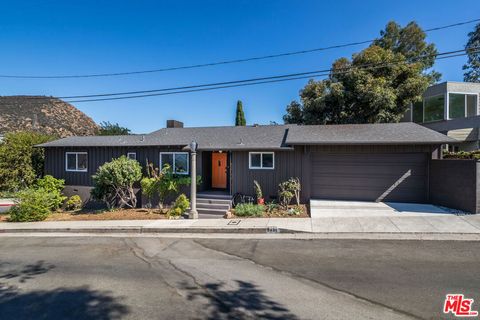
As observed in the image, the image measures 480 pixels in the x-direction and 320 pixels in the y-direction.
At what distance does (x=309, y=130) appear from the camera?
14.3 meters

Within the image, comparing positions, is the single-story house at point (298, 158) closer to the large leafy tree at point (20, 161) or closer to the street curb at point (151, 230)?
the large leafy tree at point (20, 161)

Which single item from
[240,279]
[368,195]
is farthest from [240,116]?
[240,279]

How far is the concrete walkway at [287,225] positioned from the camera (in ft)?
27.0

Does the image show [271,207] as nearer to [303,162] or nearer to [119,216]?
[303,162]

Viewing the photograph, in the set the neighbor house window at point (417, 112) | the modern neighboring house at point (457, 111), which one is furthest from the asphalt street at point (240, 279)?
the neighbor house window at point (417, 112)

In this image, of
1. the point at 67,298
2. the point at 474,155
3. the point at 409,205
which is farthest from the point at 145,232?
the point at 474,155

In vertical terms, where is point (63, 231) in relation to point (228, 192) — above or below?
below

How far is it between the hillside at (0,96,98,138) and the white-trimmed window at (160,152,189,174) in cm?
1760

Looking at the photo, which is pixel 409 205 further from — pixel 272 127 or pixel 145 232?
pixel 145 232

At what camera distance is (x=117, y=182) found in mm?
12484

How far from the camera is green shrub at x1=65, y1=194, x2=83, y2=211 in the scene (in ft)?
47.0

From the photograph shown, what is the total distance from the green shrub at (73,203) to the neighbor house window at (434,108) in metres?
23.8

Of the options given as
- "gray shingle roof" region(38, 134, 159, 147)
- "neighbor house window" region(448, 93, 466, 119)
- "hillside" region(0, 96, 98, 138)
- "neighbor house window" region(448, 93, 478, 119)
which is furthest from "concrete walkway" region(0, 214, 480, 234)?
"hillside" region(0, 96, 98, 138)

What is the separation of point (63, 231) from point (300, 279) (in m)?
8.69
